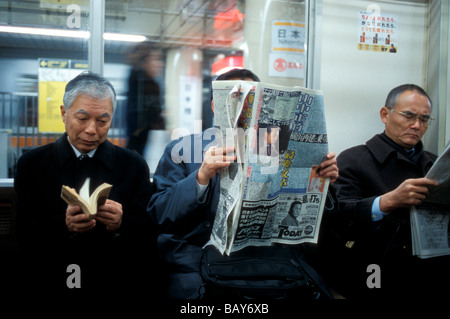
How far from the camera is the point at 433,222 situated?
1.94 m

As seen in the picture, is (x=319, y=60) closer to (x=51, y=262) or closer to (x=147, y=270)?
(x=147, y=270)

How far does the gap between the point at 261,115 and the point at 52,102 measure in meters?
1.80

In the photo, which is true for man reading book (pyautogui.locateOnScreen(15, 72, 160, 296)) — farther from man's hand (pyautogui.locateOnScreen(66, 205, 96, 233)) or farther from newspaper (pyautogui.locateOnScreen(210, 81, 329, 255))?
newspaper (pyautogui.locateOnScreen(210, 81, 329, 255))

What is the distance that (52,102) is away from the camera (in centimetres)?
263

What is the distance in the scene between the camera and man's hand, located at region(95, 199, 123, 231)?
1570mm

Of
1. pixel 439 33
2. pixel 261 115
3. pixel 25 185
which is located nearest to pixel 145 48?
pixel 439 33

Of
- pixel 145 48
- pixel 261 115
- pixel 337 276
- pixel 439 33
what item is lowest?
pixel 337 276

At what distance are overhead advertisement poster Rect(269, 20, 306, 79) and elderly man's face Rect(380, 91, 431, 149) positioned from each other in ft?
2.55

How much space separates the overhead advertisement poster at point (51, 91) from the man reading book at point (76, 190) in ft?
2.96

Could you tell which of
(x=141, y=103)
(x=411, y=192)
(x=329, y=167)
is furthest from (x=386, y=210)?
(x=141, y=103)

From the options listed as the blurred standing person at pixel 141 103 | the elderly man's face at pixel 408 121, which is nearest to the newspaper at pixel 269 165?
the elderly man's face at pixel 408 121

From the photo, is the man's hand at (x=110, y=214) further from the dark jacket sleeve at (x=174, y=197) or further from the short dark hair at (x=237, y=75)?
the short dark hair at (x=237, y=75)

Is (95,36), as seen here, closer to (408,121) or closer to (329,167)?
(329,167)

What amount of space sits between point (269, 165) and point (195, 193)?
1.11 feet
